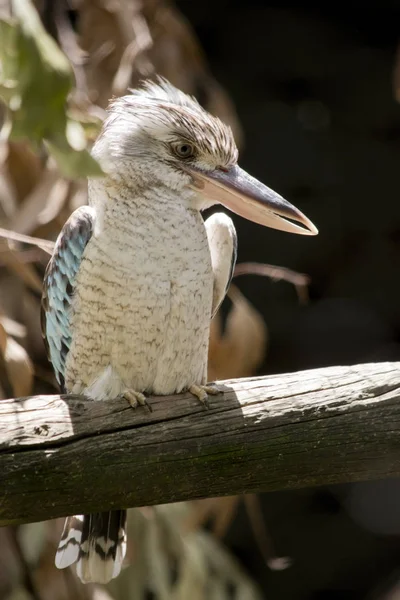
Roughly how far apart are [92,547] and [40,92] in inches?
48.2

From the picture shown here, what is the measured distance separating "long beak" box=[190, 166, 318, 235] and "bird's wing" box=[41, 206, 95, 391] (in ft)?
0.77

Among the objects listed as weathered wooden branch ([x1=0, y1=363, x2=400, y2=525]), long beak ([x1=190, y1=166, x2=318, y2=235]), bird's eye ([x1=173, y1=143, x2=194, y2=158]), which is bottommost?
weathered wooden branch ([x1=0, y1=363, x2=400, y2=525])

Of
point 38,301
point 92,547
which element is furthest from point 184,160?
point 38,301

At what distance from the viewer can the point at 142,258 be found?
5.80ft

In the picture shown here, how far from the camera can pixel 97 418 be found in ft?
5.23

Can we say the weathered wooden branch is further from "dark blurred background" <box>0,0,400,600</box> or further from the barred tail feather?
"dark blurred background" <box>0,0,400,600</box>

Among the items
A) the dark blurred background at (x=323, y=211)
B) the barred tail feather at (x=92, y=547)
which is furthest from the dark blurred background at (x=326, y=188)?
the barred tail feather at (x=92, y=547)

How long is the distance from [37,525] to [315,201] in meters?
1.70

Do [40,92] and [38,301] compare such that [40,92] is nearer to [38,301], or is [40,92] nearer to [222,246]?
[222,246]

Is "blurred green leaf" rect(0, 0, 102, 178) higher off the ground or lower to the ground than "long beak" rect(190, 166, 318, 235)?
higher

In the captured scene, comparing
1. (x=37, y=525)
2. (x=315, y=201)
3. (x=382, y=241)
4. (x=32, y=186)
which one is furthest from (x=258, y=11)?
(x=37, y=525)

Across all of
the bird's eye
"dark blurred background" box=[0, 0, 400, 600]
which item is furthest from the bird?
"dark blurred background" box=[0, 0, 400, 600]

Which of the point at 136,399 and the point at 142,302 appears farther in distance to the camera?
the point at 142,302

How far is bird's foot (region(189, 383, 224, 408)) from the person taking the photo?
5.51ft
